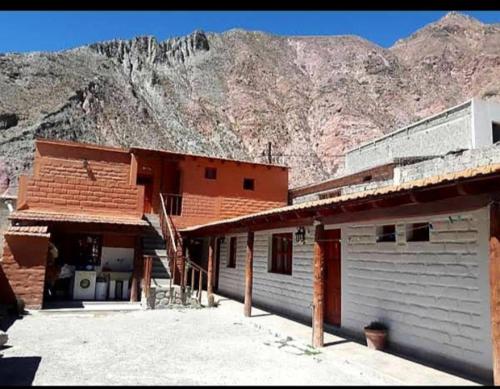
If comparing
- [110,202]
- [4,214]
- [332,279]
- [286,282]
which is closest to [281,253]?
[286,282]

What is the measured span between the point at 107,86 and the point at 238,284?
35.1 m

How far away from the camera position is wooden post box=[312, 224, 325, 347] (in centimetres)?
754

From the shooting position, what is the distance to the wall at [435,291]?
579cm

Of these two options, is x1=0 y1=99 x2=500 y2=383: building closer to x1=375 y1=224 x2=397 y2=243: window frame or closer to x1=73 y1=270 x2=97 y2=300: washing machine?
x1=375 y1=224 x2=397 y2=243: window frame

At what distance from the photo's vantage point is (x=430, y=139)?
20.8 metres

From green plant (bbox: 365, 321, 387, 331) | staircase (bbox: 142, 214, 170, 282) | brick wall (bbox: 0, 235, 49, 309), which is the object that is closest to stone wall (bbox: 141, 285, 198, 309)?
staircase (bbox: 142, 214, 170, 282)

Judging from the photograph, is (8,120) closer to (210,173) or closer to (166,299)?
(210,173)

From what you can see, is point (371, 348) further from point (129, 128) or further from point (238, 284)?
point (129, 128)

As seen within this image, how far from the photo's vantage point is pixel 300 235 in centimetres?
1065

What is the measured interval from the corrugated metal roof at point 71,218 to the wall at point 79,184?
0.78 m

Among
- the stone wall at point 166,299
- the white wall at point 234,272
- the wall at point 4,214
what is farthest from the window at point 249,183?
the wall at point 4,214

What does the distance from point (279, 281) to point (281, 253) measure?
0.79 m

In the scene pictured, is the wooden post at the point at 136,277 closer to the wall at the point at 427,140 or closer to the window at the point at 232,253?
the window at the point at 232,253

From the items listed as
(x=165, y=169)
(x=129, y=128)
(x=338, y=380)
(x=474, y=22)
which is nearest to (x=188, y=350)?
(x=338, y=380)
